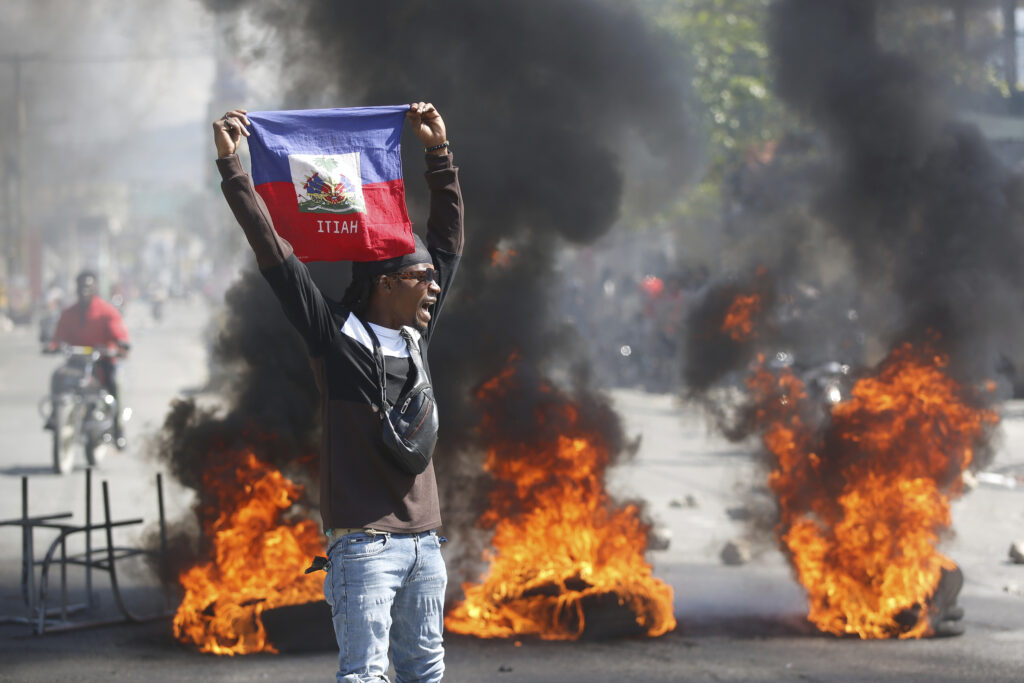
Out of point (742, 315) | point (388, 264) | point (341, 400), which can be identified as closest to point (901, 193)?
point (742, 315)

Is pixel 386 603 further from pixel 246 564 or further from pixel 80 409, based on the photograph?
pixel 80 409

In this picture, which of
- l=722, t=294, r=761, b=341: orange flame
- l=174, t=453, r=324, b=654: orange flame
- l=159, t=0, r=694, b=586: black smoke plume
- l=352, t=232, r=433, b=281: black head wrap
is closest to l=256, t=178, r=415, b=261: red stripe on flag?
l=352, t=232, r=433, b=281: black head wrap

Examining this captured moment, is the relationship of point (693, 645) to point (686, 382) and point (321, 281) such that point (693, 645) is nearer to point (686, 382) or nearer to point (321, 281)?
point (321, 281)

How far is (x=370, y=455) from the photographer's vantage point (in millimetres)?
3084

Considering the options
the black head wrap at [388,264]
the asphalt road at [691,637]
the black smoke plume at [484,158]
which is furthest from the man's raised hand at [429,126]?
the black smoke plume at [484,158]

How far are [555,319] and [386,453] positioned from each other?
4.60 m

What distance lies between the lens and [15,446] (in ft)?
44.6

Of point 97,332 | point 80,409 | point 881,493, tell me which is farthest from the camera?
point 97,332

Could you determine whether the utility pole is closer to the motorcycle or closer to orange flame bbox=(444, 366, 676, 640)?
the motorcycle

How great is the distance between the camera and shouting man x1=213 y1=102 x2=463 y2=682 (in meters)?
3.00

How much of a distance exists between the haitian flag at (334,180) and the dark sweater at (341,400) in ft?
1.16

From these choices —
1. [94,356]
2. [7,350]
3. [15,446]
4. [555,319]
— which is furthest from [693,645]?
[7,350]

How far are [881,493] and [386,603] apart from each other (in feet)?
11.9

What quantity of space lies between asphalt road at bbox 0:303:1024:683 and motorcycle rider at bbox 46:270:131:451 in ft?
3.90
